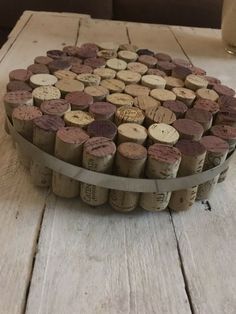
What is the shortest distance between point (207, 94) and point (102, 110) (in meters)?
0.18

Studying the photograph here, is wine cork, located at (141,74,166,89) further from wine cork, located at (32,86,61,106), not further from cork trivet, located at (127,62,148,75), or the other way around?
wine cork, located at (32,86,61,106)

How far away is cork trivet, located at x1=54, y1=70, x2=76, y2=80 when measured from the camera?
69 cm

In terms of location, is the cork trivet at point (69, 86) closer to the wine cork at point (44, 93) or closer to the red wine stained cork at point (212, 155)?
the wine cork at point (44, 93)

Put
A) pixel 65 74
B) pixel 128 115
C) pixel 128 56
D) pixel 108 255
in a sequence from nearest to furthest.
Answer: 1. pixel 108 255
2. pixel 128 115
3. pixel 65 74
4. pixel 128 56

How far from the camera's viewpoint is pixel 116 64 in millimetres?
760

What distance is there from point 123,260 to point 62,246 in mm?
70

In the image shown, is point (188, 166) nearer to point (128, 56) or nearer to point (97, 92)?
point (97, 92)

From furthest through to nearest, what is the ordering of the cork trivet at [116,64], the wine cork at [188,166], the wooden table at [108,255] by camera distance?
1. the cork trivet at [116,64]
2. the wine cork at [188,166]
3. the wooden table at [108,255]

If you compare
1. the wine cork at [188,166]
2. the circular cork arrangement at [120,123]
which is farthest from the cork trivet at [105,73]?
the wine cork at [188,166]

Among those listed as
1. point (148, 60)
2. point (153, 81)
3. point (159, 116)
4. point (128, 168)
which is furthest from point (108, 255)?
point (148, 60)

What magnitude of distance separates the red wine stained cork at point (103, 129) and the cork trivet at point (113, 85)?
0.34 ft

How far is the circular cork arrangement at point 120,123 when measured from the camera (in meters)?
0.53

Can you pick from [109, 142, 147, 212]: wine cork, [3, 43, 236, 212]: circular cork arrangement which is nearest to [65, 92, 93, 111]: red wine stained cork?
[3, 43, 236, 212]: circular cork arrangement

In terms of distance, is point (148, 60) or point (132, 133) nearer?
point (132, 133)
